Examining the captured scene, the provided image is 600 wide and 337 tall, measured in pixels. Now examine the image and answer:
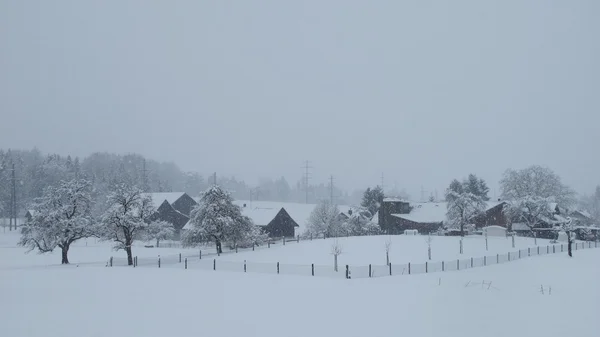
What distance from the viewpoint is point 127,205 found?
132 feet

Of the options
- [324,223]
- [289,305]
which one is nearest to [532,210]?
[324,223]

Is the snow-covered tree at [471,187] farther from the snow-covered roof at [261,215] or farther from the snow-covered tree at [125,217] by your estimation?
the snow-covered tree at [125,217]

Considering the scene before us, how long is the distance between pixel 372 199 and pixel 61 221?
66.8 m

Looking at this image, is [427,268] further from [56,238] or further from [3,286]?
[56,238]

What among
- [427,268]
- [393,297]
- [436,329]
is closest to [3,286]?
[393,297]

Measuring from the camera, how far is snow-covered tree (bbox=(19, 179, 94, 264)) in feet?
130

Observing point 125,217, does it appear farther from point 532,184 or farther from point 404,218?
point 532,184

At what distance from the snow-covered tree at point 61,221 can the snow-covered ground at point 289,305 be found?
34.0 feet

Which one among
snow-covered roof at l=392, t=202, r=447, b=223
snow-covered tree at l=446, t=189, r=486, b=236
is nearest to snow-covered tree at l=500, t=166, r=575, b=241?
snow-covered tree at l=446, t=189, r=486, b=236

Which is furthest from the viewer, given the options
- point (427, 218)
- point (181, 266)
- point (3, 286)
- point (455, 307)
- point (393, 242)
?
point (427, 218)

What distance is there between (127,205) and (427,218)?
5624cm

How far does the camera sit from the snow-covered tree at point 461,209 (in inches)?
2790

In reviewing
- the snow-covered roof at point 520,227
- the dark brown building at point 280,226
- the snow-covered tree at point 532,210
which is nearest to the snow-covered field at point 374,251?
the snow-covered tree at point 532,210

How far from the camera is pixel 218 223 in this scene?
48031 millimetres
